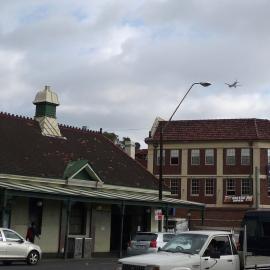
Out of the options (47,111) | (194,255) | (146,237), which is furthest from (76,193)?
(194,255)

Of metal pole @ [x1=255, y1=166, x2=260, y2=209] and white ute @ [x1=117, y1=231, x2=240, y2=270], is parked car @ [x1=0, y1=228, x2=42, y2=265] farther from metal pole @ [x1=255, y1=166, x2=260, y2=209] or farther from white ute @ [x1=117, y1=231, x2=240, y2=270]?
metal pole @ [x1=255, y1=166, x2=260, y2=209]

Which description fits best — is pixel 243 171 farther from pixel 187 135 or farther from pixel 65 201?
pixel 65 201

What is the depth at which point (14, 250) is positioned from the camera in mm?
24750

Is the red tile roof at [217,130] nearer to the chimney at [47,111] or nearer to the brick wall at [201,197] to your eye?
the brick wall at [201,197]

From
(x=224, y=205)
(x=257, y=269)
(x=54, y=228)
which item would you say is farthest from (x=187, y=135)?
(x=257, y=269)

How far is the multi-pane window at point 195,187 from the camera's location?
210 ft

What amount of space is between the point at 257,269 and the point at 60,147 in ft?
86.0

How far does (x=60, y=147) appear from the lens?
3869cm

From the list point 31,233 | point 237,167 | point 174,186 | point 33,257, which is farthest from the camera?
point 174,186

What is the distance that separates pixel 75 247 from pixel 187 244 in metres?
19.8

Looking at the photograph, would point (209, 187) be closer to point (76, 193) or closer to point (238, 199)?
point (238, 199)

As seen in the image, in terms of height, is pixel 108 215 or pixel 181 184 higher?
pixel 181 184

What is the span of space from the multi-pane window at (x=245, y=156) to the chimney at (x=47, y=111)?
2702cm

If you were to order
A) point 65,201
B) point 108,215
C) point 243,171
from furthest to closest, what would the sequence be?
point 243,171 → point 108,215 → point 65,201
